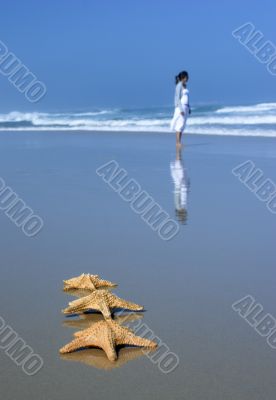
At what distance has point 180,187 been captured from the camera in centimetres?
879

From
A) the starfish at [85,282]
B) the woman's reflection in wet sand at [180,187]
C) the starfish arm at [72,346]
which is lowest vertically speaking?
the starfish arm at [72,346]

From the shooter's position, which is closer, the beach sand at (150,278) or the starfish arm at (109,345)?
the beach sand at (150,278)

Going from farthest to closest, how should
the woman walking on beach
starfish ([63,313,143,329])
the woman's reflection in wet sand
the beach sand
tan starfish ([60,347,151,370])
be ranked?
the woman walking on beach → the woman's reflection in wet sand → starfish ([63,313,143,329]) → tan starfish ([60,347,151,370]) → the beach sand

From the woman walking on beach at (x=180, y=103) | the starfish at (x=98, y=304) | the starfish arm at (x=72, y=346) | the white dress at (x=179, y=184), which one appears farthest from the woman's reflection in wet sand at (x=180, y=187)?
the starfish arm at (x=72, y=346)

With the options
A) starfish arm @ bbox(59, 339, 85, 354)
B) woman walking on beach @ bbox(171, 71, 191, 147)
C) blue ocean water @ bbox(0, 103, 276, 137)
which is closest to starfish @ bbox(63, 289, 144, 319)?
starfish arm @ bbox(59, 339, 85, 354)

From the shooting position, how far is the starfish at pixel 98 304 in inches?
153

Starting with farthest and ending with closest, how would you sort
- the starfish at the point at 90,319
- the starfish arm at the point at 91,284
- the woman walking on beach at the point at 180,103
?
the woman walking on beach at the point at 180,103 → the starfish arm at the point at 91,284 → the starfish at the point at 90,319

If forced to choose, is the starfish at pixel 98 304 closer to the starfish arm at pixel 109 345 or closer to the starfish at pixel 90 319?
the starfish at pixel 90 319

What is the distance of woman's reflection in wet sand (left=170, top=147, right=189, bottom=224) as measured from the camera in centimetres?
699

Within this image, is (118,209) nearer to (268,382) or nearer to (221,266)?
(221,266)

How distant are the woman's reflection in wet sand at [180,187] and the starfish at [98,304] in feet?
8.86

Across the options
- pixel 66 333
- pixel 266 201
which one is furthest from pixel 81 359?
pixel 266 201

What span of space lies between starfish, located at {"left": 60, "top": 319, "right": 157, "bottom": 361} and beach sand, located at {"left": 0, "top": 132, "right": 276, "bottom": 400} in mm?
56

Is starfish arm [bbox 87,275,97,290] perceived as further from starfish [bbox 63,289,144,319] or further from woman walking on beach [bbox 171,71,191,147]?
woman walking on beach [bbox 171,71,191,147]
